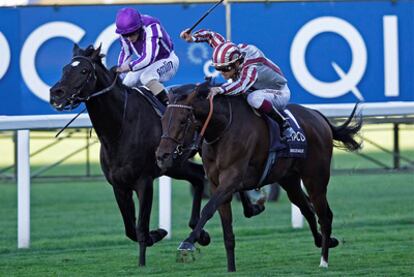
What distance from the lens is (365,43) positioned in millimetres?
14117

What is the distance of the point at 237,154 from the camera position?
9719 millimetres

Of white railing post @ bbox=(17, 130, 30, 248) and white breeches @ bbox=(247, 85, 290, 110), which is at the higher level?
white breeches @ bbox=(247, 85, 290, 110)

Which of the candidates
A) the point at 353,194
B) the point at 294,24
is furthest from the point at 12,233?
the point at 353,194

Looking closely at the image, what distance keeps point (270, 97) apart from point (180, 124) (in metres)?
1.20

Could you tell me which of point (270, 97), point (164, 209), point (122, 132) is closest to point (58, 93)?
point (122, 132)

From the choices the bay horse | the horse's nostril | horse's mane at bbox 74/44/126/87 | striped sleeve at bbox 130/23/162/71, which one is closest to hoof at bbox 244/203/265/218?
the bay horse

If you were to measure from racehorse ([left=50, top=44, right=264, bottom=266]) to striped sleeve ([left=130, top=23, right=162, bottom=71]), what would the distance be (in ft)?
0.80

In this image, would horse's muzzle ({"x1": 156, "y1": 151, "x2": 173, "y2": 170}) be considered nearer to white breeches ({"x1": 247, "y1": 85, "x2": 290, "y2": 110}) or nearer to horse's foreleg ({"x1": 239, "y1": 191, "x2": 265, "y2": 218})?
white breeches ({"x1": 247, "y1": 85, "x2": 290, "y2": 110})

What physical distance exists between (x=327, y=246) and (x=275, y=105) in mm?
1275

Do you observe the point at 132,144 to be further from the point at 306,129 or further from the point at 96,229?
the point at 96,229

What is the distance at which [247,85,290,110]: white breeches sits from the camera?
32.9 ft

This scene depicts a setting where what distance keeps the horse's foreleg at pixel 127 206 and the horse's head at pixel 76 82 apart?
2.87 ft

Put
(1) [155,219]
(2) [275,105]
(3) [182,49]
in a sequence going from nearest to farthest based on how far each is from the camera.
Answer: (2) [275,105] < (3) [182,49] < (1) [155,219]

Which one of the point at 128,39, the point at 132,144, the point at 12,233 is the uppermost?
the point at 128,39
